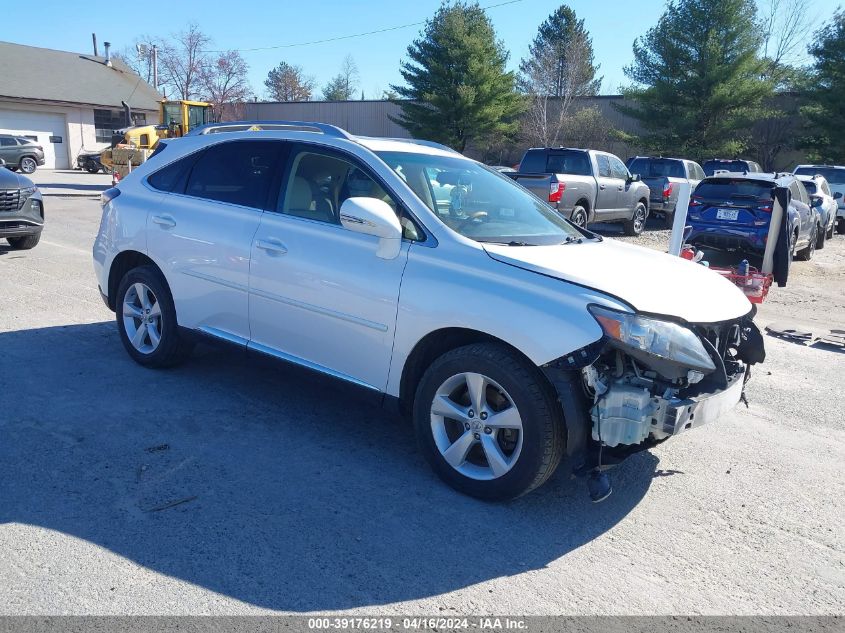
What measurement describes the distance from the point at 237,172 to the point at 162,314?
1235 millimetres

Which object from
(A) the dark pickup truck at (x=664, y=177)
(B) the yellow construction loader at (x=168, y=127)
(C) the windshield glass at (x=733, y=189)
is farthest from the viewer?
(B) the yellow construction loader at (x=168, y=127)

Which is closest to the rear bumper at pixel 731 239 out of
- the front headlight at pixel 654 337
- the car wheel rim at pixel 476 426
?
the front headlight at pixel 654 337

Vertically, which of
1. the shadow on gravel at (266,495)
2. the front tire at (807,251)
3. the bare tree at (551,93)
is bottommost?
the shadow on gravel at (266,495)

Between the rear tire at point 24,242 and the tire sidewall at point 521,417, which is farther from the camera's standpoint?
the rear tire at point 24,242

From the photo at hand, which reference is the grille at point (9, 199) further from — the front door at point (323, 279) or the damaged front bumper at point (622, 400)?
the damaged front bumper at point (622, 400)

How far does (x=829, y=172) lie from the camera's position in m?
22.1

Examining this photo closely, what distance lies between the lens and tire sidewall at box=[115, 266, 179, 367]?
17.4 feet

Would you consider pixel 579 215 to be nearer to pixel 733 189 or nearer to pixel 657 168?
pixel 733 189

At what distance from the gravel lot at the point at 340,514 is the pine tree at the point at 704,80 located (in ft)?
101

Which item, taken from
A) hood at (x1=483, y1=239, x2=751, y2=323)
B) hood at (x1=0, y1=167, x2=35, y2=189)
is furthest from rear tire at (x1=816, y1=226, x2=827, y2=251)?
hood at (x1=0, y1=167, x2=35, y2=189)

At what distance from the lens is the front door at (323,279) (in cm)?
407

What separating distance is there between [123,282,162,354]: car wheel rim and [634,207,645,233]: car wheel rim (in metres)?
14.7

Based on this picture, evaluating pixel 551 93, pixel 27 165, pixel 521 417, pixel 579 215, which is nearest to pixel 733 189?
pixel 579 215

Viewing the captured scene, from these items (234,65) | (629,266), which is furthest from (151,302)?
(234,65)
